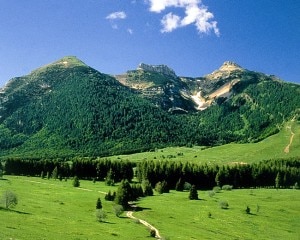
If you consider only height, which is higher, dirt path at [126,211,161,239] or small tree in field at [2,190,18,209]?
small tree in field at [2,190,18,209]

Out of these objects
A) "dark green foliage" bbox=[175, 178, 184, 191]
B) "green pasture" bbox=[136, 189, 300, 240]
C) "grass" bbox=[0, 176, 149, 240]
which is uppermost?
"dark green foliage" bbox=[175, 178, 184, 191]

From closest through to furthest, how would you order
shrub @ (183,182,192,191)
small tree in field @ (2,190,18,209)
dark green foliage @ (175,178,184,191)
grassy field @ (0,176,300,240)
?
grassy field @ (0,176,300,240) → small tree in field @ (2,190,18,209) → dark green foliage @ (175,178,184,191) → shrub @ (183,182,192,191)

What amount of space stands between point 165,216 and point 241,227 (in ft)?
68.2

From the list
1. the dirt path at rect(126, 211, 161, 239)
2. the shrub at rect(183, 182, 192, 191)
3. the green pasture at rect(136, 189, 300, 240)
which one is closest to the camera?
the dirt path at rect(126, 211, 161, 239)

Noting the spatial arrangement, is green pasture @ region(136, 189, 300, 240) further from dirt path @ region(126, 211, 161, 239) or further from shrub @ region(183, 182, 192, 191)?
shrub @ region(183, 182, 192, 191)

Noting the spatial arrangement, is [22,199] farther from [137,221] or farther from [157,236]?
[157,236]

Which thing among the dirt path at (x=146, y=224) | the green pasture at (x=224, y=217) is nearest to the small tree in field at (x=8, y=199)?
the dirt path at (x=146, y=224)

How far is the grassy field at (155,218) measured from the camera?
82.8 m

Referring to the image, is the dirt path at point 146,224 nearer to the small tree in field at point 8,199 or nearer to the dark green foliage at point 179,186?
the small tree in field at point 8,199

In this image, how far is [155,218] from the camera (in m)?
115

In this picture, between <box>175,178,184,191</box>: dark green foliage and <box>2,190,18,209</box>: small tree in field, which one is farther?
<box>175,178,184,191</box>: dark green foliage

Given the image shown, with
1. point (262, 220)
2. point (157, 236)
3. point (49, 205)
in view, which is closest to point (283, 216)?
point (262, 220)

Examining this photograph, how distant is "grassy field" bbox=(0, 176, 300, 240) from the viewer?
82812 mm

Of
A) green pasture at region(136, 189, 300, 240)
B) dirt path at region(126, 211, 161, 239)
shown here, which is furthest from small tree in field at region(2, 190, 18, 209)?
green pasture at region(136, 189, 300, 240)
